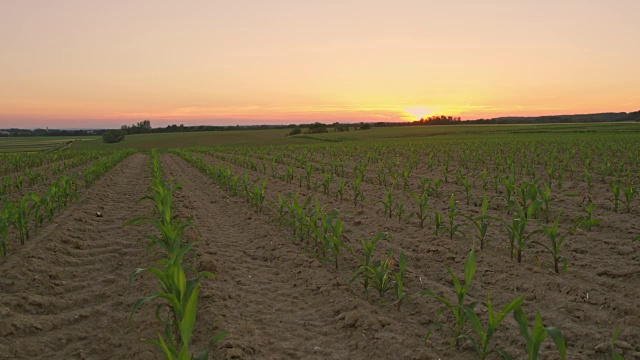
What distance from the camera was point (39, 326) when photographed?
3916 millimetres

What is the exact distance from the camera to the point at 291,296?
4730mm

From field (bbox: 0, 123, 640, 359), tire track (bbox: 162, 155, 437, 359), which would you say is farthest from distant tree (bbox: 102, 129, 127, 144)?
tire track (bbox: 162, 155, 437, 359)

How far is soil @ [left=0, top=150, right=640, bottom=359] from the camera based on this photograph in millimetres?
3564

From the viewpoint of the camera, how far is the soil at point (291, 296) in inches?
140

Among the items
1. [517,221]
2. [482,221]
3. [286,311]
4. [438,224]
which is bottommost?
[286,311]

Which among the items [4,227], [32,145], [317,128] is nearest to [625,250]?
[4,227]

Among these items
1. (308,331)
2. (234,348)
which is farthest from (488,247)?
(234,348)

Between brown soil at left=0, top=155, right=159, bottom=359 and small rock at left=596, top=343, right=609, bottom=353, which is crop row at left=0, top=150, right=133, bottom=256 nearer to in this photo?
brown soil at left=0, top=155, right=159, bottom=359

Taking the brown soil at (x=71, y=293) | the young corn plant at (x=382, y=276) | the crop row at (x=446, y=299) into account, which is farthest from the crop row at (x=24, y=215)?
the young corn plant at (x=382, y=276)

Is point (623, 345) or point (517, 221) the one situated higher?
point (517, 221)

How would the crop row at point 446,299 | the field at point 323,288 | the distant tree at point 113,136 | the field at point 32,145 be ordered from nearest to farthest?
the crop row at point 446,299
the field at point 323,288
the field at point 32,145
the distant tree at point 113,136

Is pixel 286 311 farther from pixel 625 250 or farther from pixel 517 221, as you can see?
pixel 625 250

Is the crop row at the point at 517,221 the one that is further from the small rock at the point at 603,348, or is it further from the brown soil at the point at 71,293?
the brown soil at the point at 71,293

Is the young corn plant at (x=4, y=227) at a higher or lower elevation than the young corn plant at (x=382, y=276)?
higher
